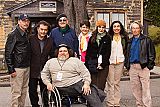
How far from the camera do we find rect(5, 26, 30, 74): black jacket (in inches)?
301

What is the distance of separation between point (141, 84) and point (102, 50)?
1087 millimetres

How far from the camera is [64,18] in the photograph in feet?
26.4

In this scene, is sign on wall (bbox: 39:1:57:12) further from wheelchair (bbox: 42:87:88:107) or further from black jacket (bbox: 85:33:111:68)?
wheelchair (bbox: 42:87:88:107)

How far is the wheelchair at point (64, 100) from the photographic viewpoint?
6.59 meters

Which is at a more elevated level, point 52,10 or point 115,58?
point 52,10

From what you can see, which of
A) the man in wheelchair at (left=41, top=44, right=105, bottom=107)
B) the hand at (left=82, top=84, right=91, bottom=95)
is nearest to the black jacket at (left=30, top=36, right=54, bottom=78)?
the man in wheelchair at (left=41, top=44, right=105, bottom=107)

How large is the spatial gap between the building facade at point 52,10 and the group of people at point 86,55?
35.9 feet

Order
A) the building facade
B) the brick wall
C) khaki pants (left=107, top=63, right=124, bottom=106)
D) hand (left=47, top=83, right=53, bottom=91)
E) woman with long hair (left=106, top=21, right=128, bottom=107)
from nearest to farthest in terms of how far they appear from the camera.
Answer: hand (left=47, top=83, right=53, bottom=91)
woman with long hair (left=106, top=21, right=128, bottom=107)
khaki pants (left=107, top=63, right=124, bottom=106)
the building facade
the brick wall

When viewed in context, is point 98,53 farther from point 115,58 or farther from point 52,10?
point 52,10

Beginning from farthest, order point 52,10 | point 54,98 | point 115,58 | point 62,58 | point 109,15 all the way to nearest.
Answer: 1. point 109,15
2. point 52,10
3. point 115,58
4. point 62,58
5. point 54,98

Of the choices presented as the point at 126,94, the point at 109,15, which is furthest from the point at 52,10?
the point at 126,94

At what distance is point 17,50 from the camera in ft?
25.4

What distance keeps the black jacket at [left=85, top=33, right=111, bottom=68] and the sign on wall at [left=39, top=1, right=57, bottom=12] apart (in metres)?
12.2

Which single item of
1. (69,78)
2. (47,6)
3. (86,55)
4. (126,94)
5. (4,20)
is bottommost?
(126,94)
